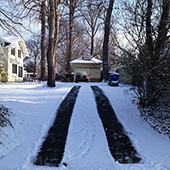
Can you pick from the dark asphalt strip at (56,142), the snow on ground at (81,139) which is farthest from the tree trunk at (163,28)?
the dark asphalt strip at (56,142)

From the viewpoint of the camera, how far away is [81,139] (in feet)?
15.6

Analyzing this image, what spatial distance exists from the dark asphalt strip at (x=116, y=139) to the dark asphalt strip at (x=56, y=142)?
4.17ft

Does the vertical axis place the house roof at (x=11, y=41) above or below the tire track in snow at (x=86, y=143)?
above

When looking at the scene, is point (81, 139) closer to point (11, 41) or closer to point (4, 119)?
point (4, 119)

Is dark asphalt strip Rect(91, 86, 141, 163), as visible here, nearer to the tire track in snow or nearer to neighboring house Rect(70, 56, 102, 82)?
the tire track in snow

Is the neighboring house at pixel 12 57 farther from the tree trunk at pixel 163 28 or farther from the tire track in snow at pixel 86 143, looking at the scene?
the tree trunk at pixel 163 28

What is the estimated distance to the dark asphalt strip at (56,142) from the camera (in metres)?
3.75

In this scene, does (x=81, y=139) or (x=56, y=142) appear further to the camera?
(x=81, y=139)

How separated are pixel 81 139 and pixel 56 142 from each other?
27.4 inches

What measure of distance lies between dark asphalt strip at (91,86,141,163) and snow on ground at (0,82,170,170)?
0.15 metres

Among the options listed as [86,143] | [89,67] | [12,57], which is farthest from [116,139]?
[12,57]

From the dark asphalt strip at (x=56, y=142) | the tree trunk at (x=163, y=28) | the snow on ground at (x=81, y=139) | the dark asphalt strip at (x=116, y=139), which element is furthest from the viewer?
the tree trunk at (x=163, y=28)

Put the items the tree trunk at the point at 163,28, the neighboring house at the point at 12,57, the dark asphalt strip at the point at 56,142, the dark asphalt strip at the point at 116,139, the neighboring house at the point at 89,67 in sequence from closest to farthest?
the dark asphalt strip at the point at 56,142 → the dark asphalt strip at the point at 116,139 → the tree trunk at the point at 163,28 → the neighboring house at the point at 12,57 → the neighboring house at the point at 89,67

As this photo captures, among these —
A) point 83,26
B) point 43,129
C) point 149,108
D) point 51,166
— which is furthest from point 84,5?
point 51,166
